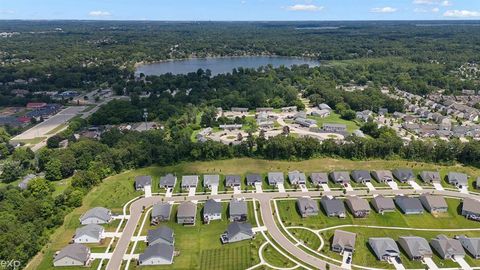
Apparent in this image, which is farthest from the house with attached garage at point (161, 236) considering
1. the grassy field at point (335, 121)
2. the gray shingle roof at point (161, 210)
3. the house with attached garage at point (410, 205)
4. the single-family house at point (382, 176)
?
the grassy field at point (335, 121)

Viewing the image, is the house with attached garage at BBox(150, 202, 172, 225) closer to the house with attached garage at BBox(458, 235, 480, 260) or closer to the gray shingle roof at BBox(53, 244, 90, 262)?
the gray shingle roof at BBox(53, 244, 90, 262)

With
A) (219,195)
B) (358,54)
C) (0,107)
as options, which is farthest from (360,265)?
(358,54)

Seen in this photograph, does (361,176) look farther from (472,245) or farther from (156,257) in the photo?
(156,257)

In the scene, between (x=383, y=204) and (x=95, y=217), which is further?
(x=383, y=204)

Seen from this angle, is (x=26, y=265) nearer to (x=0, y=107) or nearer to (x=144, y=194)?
(x=144, y=194)

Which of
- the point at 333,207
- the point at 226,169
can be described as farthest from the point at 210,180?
the point at 333,207

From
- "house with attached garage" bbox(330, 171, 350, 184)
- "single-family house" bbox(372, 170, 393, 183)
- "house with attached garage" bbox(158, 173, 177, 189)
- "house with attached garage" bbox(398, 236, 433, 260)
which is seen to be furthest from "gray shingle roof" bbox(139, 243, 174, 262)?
"single-family house" bbox(372, 170, 393, 183)
